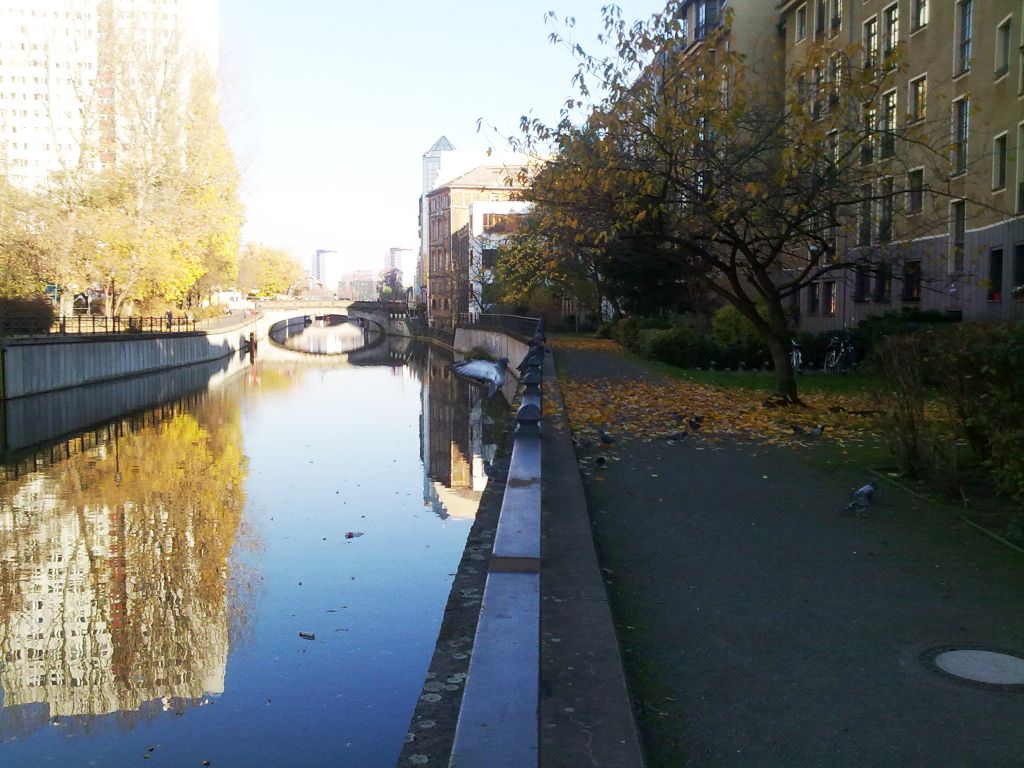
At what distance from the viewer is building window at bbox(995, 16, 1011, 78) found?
2605cm

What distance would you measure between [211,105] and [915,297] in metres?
31.8

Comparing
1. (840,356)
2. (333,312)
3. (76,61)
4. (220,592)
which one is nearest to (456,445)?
(840,356)

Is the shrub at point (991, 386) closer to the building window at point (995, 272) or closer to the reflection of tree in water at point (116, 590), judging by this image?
the reflection of tree in water at point (116, 590)

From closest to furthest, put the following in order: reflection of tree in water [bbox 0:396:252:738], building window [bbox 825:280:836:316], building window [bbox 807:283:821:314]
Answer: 1. reflection of tree in water [bbox 0:396:252:738]
2. building window [bbox 825:280:836:316]
3. building window [bbox 807:283:821:314]

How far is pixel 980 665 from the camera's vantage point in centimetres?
508

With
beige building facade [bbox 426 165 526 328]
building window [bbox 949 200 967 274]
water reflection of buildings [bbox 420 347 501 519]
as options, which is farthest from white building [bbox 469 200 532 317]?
building window [bbox 949 200 967 274]

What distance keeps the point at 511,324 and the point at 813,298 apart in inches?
541

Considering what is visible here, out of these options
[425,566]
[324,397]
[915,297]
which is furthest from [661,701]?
[324,397]

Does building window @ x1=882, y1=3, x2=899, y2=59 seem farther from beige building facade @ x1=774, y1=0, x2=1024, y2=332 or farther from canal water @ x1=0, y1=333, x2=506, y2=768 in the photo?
canal water @ x1=0, y1=333, x2=506, y2=768

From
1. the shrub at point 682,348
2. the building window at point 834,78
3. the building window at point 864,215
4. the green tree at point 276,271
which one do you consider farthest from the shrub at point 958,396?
the green tree at point 276,271

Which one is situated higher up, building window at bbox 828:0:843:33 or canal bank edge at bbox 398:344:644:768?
building window at bbox 828:0:843:33

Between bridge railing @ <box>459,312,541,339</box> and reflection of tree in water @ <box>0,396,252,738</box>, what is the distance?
20.0 meters

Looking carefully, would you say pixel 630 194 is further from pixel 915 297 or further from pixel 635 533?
pixel 915 297

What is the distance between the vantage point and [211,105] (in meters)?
45.6
